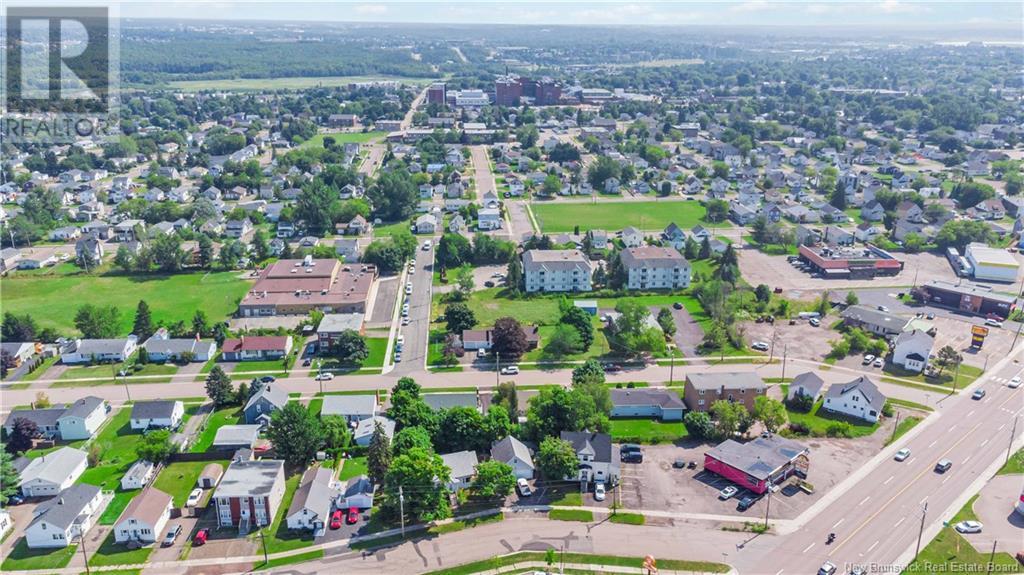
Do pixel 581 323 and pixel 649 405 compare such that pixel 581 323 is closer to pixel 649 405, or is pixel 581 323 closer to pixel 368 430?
pixel 649 405

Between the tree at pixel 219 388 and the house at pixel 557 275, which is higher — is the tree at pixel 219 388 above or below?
below

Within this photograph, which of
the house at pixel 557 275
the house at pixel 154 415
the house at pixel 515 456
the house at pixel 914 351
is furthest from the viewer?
the house at pixel 557 275

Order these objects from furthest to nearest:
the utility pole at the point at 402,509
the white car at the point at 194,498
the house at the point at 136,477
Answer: the house at the point at 136,477 → the white car at the point at 194,498 → the utility pole at the point at 402,509

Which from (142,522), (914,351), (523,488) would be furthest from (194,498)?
(914,351)

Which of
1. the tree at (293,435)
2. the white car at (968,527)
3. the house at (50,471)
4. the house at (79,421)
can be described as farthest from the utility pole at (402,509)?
the white car at (968,527)

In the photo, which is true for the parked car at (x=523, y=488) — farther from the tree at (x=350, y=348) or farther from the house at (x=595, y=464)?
the tree at (x=350, y=348)

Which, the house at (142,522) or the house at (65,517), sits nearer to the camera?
the house at (65,517)

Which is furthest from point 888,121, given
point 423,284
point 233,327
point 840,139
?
point 233,327
